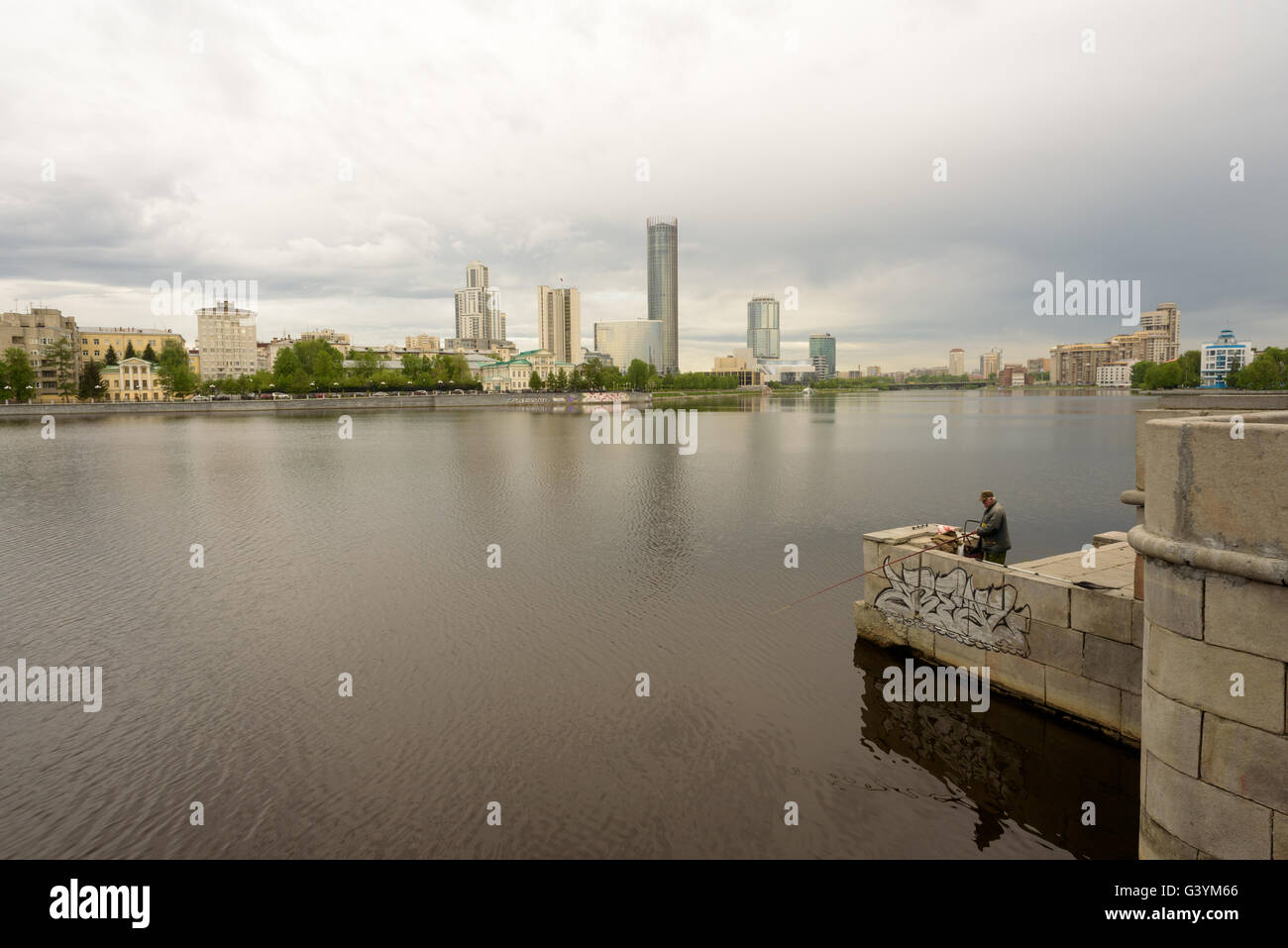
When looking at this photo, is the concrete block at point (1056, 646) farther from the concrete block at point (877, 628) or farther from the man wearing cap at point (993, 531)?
the concrete block at point (877, 628)

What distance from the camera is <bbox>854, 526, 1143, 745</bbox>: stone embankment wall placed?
10789 mm

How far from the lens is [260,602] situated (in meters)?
20.1

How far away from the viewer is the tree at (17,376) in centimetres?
15188

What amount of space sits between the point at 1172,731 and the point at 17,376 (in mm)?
207587

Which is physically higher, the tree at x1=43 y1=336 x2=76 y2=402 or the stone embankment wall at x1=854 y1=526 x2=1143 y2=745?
the tree at x1=43 y1=336 x2=76 y2=402

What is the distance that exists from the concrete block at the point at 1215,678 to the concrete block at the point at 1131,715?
502cm

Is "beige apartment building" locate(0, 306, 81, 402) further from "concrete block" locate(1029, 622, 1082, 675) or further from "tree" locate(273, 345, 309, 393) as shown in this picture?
"concrete block" locate(1029, 622, 1082, 675)

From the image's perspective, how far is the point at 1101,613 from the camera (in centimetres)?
1078

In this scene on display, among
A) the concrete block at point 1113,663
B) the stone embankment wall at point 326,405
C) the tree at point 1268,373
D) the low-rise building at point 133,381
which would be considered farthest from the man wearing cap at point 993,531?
the low-rise building at point 133,381

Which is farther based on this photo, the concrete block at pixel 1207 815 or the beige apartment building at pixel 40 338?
the beige apartment building at pixel 40 338

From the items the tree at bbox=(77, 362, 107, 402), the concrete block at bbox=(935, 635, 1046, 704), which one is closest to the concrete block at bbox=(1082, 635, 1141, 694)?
the concrete block at bbox=(935, 635, 1046, 704)

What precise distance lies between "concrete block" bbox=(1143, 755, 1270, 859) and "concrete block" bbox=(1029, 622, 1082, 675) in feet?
16.4
